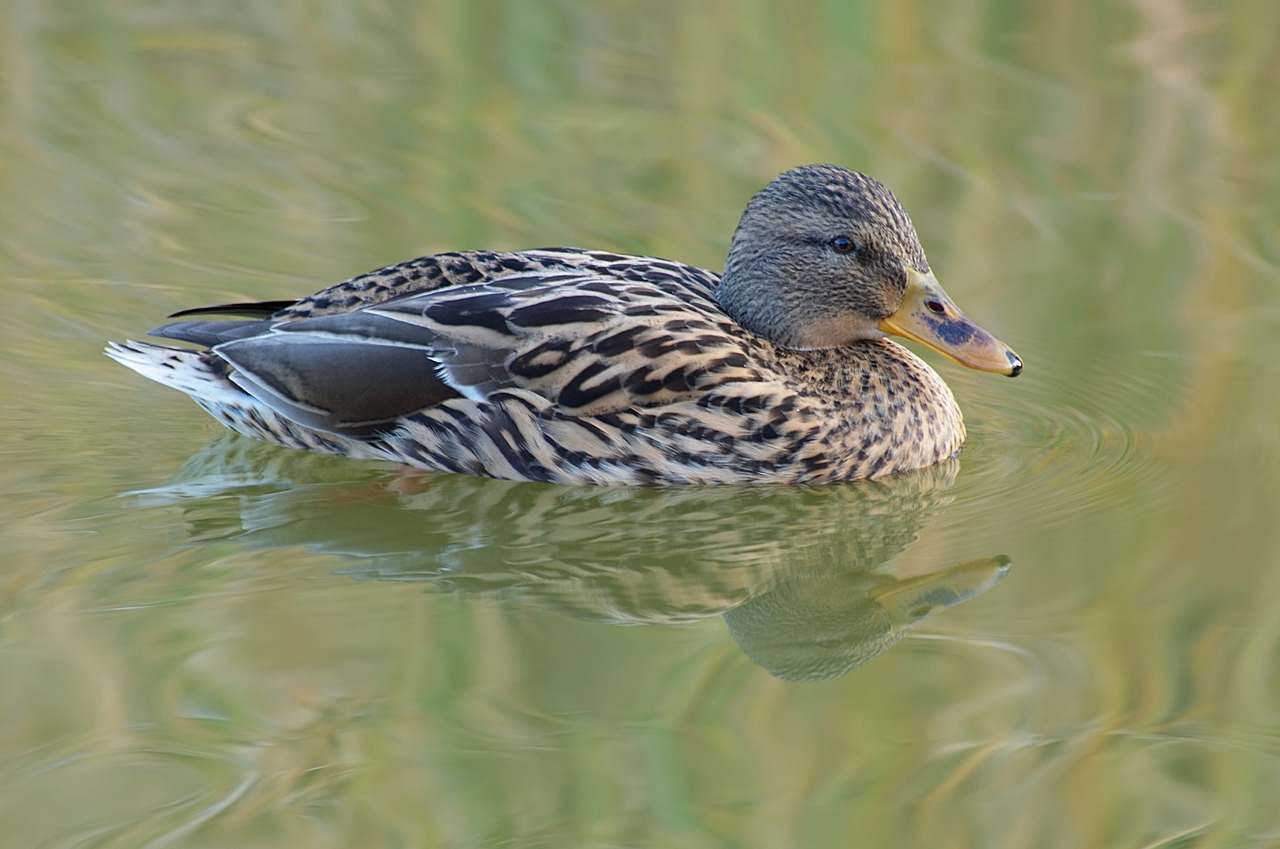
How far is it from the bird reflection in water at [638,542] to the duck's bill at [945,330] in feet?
1.64

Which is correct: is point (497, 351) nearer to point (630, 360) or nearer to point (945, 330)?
point (630, 360)

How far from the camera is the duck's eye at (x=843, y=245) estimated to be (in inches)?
278

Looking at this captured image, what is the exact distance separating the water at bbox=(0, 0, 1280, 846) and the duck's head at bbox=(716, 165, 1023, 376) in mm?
614

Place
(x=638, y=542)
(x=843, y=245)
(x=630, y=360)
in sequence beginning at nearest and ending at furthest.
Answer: (x=638, y=542) → (x=630, y=360) → (x=843, y=245)

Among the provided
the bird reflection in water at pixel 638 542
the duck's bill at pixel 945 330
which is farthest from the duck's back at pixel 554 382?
the duck's bill at pixel 945 330

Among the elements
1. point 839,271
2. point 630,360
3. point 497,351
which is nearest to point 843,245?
point 839,271

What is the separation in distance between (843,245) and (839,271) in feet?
0.35

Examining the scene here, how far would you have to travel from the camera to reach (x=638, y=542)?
6.49 m

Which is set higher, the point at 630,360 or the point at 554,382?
the point at 630,360

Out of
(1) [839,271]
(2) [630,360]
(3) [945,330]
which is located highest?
(1) [839,271]

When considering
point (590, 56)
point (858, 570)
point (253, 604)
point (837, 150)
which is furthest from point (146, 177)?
point (858, 570)

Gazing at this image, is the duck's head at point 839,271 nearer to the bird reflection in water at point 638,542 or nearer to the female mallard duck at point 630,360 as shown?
the female mallard duck at point 630,360

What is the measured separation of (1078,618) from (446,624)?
215cm

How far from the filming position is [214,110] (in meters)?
10.6
